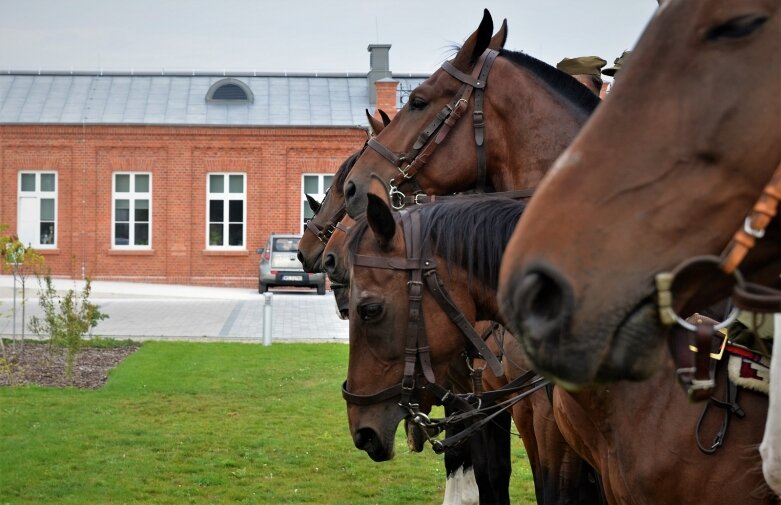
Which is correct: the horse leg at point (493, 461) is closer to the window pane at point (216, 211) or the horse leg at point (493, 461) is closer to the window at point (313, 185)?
the window at point (313, 185)

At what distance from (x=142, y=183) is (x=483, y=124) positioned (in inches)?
1419

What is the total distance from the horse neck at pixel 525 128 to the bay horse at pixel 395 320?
0.56m

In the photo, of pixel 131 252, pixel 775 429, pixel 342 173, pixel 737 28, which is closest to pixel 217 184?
pixel 131 252

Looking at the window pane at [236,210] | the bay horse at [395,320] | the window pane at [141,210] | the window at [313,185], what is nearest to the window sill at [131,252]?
the window pane at [141,210]

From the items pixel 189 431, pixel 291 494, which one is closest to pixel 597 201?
pixel 291 494

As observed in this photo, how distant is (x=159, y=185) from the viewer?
129 ft

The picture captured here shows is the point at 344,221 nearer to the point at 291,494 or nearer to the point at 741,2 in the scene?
the point at 291,494

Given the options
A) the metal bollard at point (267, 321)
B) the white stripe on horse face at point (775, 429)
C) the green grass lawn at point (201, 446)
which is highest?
the white stripe on horse face at point (775, 429)

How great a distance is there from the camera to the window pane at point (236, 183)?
130 ft

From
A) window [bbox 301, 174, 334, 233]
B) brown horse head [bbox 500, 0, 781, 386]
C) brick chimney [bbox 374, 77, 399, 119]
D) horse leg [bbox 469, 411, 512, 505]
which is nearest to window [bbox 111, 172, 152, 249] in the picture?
window [bbox 301, 174, 334, 233]

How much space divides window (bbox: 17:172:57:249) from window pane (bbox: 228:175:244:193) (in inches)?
273

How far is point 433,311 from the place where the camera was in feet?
14.5

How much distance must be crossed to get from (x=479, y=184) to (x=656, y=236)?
3.51 meters

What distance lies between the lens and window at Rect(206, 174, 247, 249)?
129 feet
